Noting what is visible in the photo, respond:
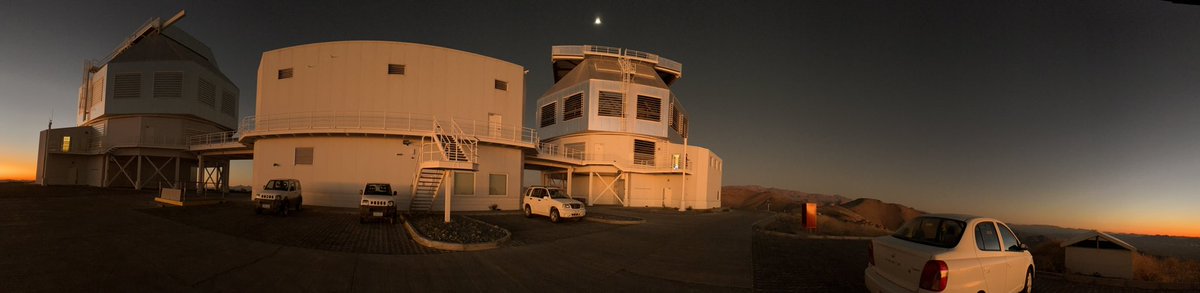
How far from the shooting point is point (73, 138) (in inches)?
1385

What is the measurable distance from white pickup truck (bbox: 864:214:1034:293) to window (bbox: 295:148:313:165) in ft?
82.6

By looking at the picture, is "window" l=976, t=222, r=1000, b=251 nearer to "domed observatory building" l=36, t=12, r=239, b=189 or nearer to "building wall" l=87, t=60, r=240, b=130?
"domed observatory building" l=36, t=12, r=239, b=189

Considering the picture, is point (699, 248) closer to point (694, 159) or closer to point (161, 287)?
point (161, 287)

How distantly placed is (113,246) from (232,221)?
6.20 metres

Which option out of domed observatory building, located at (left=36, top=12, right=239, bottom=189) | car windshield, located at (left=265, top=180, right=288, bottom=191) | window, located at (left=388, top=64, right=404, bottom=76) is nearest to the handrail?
window, located at (left=388, top=64, right=404, bottom=76)

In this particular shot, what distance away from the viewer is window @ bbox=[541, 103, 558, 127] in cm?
3975

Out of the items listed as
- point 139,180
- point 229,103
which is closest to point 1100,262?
point 139,180

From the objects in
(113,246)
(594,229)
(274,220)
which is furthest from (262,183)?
(594,229)

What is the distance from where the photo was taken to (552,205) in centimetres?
1909

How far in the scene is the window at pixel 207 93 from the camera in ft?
121

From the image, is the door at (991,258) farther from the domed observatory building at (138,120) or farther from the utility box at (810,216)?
the domed observatory building at (138,120)

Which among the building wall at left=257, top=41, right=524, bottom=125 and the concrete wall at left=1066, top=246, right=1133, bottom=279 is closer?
the concrete wall at left=1066, top=246, right=1133, bottom=279

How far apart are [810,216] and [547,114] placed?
26.8 meters

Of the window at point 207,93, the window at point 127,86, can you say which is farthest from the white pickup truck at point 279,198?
the window at point 127,86
